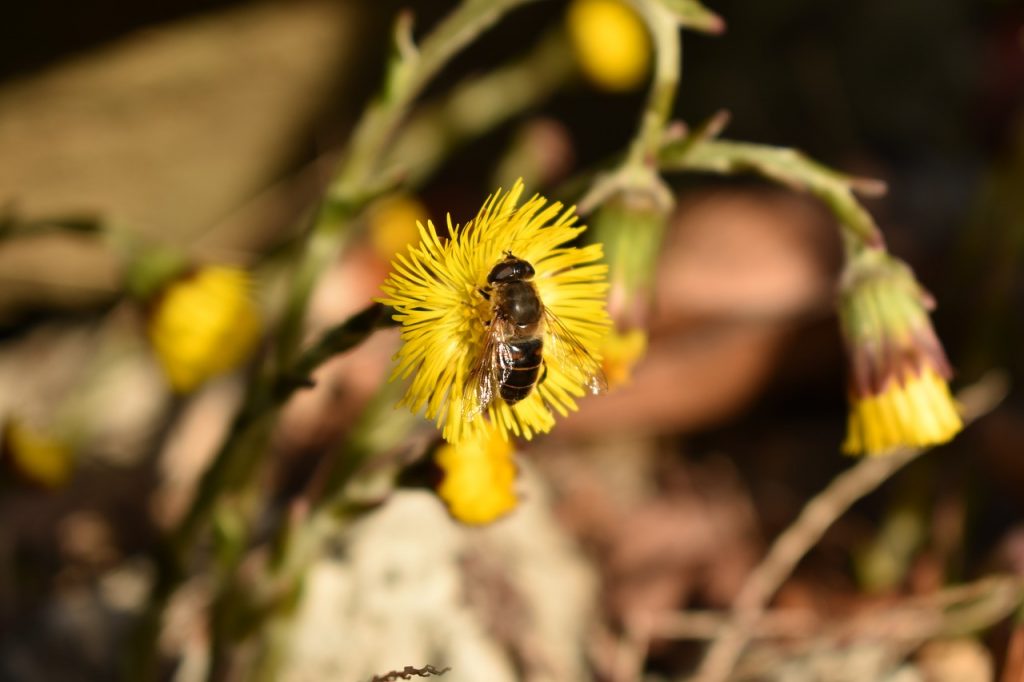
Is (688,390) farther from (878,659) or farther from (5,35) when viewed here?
(5,35)

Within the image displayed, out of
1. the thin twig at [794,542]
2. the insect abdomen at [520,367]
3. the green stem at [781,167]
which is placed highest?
the green stem at [781,167]

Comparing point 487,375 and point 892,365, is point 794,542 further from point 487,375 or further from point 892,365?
point 487,375

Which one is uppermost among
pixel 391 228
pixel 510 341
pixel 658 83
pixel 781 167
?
pixel 391 228

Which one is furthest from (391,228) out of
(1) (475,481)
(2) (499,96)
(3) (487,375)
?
(3) (487,375)

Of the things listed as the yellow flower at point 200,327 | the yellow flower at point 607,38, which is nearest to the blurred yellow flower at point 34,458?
the yellow flower at point 200,327

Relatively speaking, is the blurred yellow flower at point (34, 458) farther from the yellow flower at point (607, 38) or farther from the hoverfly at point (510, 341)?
the yellow flower at point (607, 38)

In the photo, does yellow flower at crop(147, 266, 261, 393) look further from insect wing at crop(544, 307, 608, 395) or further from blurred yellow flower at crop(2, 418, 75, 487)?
insect wing at crop(544, 307, 608, 395)

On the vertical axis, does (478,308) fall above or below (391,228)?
below
